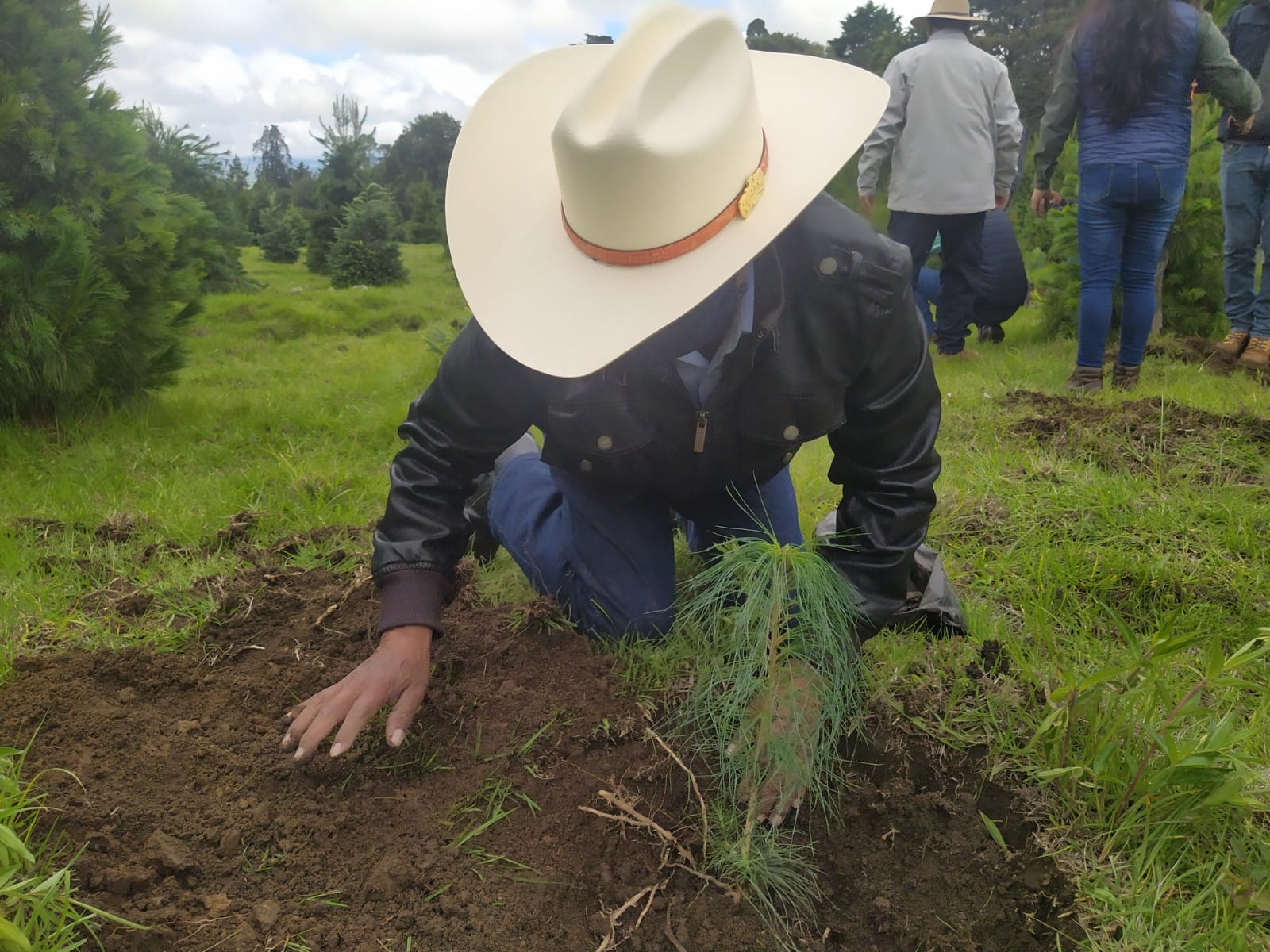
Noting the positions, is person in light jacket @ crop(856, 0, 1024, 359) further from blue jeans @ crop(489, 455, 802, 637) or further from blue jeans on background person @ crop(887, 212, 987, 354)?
blue jeans @ crop(489, 455, 802, 637)

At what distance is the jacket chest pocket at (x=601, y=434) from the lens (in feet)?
6.26

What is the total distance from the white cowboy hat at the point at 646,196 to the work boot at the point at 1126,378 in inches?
134

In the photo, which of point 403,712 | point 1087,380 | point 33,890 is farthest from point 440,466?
point 1087,380

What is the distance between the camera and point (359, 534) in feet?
9.73

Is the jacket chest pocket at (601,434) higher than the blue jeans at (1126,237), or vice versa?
the blue jeans at (1126,237)

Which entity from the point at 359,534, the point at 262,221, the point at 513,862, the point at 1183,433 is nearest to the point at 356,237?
the point at 262,221

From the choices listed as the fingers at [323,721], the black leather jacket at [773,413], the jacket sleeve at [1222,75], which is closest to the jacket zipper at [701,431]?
the black leather jacket at [773,413]

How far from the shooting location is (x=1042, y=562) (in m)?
2.51

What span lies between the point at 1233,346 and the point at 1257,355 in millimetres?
172

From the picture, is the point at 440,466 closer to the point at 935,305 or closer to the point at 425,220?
the point at 935,305

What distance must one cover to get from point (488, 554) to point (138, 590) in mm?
1049

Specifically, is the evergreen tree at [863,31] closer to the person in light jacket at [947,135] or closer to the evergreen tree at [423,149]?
the evergreen tree at [423,149]

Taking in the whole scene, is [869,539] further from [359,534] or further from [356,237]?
[356,237]

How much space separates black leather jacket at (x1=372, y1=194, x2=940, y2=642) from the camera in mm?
1757
